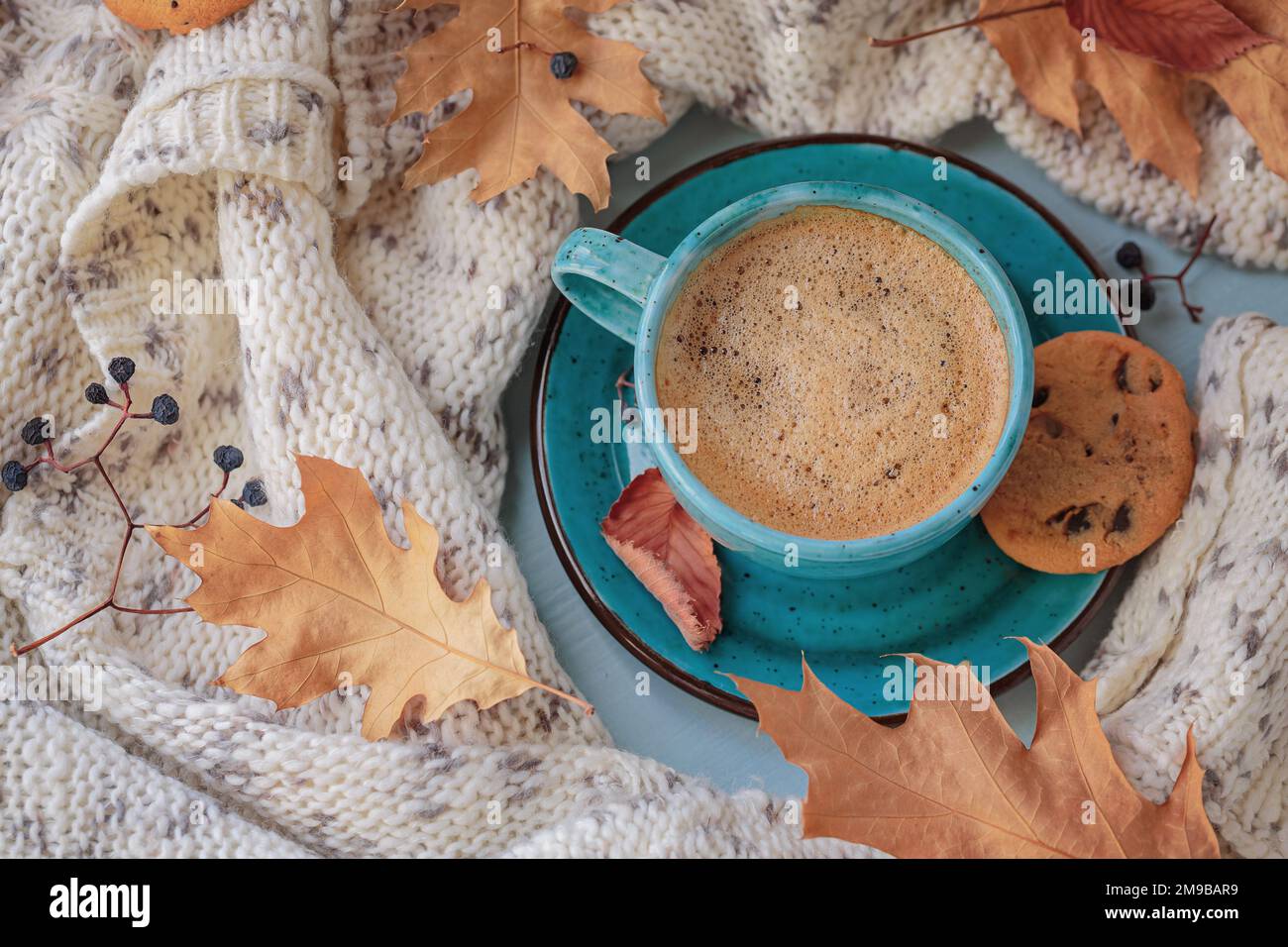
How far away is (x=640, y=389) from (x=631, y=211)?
21 cm

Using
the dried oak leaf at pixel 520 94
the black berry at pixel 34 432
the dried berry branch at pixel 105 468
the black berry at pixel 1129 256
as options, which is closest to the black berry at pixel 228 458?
the dried berry branch at pixel 105 468

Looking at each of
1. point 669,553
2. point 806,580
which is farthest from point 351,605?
point 806,580

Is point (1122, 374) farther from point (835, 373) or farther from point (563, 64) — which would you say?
point (563, 64)

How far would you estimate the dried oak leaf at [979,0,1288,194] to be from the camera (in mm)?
922

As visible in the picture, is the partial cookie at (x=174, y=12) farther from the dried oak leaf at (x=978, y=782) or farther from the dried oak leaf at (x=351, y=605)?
the dried oak leaf at (x=978, y=782)

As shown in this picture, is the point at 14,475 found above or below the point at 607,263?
below

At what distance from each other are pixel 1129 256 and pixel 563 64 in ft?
1.55

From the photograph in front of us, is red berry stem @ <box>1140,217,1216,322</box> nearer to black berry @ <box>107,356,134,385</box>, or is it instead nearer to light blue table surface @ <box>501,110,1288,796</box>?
light blue table surface @ <box>501,110,1288,796</box>

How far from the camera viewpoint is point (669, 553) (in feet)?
2.97

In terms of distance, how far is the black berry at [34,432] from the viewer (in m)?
0.91

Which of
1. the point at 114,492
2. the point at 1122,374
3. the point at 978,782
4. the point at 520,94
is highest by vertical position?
the point at 520,94
